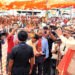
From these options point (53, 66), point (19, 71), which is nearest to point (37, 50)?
point (53, 66)

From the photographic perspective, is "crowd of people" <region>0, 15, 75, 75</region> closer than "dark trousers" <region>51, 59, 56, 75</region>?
Yes

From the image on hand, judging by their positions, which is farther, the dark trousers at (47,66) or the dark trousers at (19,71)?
the dark trousers at (47,66)

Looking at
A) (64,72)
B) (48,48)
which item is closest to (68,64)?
(64,72)

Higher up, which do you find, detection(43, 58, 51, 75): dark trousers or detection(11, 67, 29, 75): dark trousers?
detection(11, 67, 29, 75): dark trousers

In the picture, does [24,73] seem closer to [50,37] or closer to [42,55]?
[42,55]

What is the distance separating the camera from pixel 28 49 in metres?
3.49

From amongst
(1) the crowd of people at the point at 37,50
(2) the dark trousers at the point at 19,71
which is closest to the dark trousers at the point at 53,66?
(1) the crowd of people at the point at 37,50

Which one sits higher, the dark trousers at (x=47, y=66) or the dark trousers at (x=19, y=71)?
the dark trousers at (x=19, y=71)

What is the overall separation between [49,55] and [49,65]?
0.27 meters

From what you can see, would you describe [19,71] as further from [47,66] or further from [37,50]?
[47,66]

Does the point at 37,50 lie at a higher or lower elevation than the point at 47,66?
higher

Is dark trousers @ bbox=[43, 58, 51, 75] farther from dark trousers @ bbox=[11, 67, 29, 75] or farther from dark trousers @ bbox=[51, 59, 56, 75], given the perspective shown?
dark trousers @ bbox=[11, 67, 29, 75]

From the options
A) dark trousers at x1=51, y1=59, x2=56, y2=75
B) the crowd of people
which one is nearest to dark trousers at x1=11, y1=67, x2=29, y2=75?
the crowd of people

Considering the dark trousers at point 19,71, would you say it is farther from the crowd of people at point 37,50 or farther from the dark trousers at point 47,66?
the dark trousers at point 47,66
